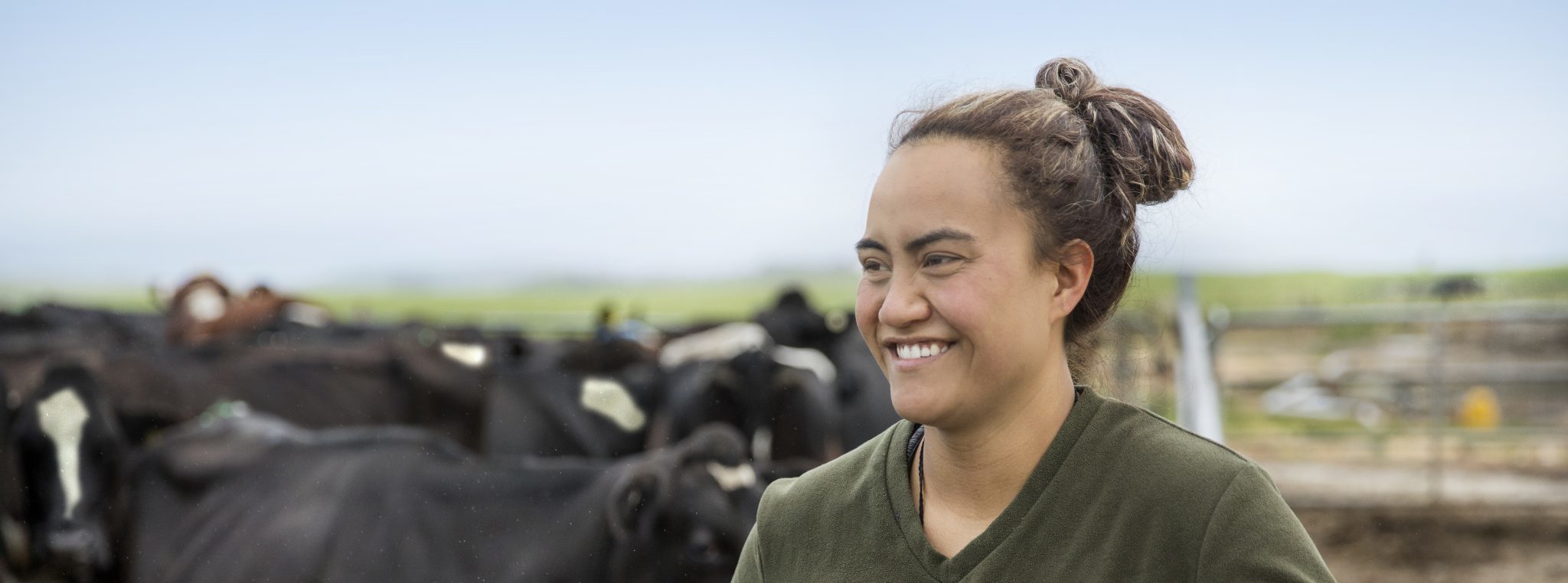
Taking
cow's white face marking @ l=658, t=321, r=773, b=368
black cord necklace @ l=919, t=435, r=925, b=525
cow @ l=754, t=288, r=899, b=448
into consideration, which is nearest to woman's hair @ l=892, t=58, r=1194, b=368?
black cord necklace @ l=919, t=435, r=925, b=525

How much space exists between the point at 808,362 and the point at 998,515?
18.2 ft

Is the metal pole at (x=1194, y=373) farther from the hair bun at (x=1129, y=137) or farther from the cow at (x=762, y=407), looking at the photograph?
the hair bun at (x=1129, y=137)

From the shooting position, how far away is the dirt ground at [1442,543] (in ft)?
21.3

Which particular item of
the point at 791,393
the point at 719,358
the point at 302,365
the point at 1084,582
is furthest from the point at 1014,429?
the point at 302,365

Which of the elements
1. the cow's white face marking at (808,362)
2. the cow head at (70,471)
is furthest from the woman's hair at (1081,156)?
the cow head at (70,471)

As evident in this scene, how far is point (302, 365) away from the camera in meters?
7.55

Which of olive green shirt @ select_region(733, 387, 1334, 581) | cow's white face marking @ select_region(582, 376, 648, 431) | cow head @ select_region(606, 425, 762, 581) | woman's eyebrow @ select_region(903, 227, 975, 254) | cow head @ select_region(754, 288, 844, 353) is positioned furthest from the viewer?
cow head @ select_region(754, 288, 844, 353)

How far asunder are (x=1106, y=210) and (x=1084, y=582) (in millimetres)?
433

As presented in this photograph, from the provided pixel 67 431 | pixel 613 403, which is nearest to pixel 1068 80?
pixel 613 403

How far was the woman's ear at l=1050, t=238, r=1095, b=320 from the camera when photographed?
1.41 m

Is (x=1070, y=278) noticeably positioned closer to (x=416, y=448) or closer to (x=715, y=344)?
(x=416, y=448)

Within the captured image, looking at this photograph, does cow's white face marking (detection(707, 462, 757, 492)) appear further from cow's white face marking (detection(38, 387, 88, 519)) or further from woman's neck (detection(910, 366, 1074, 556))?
cow's white face marking (detection(38, 387, 88, 519))

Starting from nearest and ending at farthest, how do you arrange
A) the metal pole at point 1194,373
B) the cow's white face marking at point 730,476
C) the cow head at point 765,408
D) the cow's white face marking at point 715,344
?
the cow's white face marking at point 730,476 → the metal pole at point 1194,373 → the cow head at point 765,408 → the cow's white face marking at point 715,344

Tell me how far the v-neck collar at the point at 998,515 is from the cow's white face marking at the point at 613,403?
17.1ft
